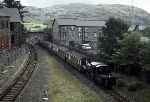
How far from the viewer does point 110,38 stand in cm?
4225

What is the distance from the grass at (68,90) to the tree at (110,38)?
4.89m

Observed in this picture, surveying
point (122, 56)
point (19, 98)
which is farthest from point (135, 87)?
point (19, 98)

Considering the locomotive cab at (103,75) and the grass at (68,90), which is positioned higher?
the locomotive cab at (103,75)

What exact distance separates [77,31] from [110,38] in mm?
60198

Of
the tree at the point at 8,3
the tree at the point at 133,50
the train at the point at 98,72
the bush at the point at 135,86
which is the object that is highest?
the tree at the point at 8,3

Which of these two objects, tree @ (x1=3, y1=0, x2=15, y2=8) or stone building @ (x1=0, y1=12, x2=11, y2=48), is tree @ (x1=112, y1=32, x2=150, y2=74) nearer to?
stone building @ (x1=0, y1=12, x2=11, y2=48)

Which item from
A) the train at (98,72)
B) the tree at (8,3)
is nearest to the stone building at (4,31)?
the train at (98,72)

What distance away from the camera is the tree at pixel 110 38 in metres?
41.0

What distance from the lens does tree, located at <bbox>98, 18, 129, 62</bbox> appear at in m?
41.0

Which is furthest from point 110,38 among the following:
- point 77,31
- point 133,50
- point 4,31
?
point 77,31

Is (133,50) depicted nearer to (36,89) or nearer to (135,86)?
(135,86)

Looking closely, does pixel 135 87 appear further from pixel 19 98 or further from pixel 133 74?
pixel 19 98

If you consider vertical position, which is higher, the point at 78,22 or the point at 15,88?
the point at 78,22

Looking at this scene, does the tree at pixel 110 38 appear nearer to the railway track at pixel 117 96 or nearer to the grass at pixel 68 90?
the grass at pixel 68 90
